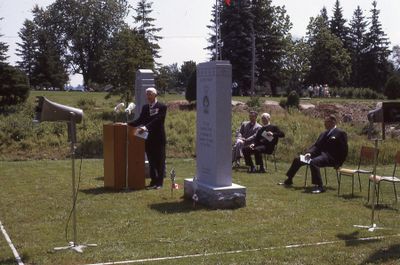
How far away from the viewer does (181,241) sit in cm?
698

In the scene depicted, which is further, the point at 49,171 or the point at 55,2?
the point at 55,2

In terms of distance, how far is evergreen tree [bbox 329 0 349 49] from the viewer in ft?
250

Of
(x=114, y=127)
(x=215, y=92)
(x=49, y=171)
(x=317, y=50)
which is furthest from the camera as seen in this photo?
(x=317, y=50)

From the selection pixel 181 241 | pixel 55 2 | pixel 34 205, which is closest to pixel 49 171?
pixel 34 205

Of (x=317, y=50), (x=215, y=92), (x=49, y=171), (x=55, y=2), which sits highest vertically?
(x=55, y=2)

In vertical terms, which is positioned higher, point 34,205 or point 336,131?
point 336,131

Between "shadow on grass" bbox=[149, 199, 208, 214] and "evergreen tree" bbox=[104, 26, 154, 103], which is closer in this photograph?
"shadow on grass" bbox=[149, 199, 208, 214]

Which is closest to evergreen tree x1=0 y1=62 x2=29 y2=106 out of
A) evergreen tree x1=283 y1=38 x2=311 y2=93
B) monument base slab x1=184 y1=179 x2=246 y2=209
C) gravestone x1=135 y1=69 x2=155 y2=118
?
gravestone x1=135 y1=69 x2=155 y2=118

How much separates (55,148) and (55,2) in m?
56.3

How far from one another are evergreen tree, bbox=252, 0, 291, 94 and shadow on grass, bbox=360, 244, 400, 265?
4767 cm

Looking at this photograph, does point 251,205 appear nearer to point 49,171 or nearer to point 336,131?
point 336,131

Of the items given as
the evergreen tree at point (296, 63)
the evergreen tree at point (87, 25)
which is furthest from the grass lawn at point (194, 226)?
the evergreen tree at point (87, 25)

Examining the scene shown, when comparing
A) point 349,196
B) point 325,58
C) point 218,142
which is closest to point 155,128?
point 218,142

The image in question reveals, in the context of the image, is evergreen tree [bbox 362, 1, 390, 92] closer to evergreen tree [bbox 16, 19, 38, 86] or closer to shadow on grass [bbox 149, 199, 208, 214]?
evergreen tree [bbox 16, 19, 38, 86]
